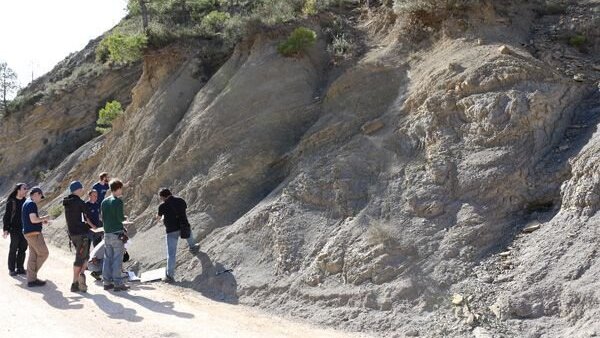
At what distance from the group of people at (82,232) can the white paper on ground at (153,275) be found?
0.19 m

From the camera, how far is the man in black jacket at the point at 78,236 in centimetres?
919

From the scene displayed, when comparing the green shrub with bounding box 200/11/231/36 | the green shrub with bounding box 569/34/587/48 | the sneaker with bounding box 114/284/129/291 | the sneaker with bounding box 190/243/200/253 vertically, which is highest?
the green shrub with bounding box 200/11/231/36

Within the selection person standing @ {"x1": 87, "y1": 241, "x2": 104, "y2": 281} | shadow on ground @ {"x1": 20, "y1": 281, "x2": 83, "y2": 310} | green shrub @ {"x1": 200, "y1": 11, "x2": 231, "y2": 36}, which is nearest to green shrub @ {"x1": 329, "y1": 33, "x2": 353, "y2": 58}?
green shrub @ {"x1": 200, "y1": 11, "x2": 231, "y2": 36}

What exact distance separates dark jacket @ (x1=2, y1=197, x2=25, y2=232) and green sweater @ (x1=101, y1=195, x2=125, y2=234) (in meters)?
2.13

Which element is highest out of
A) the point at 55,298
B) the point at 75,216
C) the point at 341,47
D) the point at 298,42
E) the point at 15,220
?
the point at 298,42

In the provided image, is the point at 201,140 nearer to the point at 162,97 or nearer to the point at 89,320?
the point at 162,97

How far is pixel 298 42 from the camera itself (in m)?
14.6

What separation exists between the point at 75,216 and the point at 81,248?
52 cm

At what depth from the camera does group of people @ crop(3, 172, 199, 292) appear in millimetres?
9258

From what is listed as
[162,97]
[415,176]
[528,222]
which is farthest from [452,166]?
[162,97]

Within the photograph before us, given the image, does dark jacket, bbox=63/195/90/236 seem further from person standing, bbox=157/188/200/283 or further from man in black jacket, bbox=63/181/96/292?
person standing, bbox=157/188/200/283

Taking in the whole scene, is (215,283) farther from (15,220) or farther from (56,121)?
(56,121)

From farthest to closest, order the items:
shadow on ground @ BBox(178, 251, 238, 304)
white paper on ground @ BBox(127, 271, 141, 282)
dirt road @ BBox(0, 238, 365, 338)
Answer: white paper on ground @ BBox(127, 271, 141, 282), shadow on ground @ BBox(178, 251, 238, 304), dirt road @ BBox(0, 238, 365, 338)

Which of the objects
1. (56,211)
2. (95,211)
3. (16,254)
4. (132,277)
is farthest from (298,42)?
(56,211)
